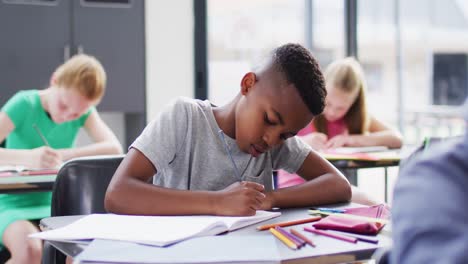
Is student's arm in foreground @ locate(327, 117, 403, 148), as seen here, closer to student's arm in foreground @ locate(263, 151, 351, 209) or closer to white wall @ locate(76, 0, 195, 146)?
student's arm in foreground @ locate(263, 151, 351, 209)

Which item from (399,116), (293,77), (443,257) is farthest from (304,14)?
(443,257)

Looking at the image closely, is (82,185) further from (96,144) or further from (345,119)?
(345,119)

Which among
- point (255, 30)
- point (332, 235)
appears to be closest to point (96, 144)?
point (332, 235)

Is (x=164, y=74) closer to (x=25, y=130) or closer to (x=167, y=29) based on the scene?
(x=167, y=29)

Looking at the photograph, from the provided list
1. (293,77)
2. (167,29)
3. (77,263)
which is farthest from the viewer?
(167,29)

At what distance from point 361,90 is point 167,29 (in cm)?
176

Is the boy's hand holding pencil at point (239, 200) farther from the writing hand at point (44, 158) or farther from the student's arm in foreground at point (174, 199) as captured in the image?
the writing hand at point (44, 158)

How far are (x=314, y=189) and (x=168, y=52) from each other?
2.93 meters

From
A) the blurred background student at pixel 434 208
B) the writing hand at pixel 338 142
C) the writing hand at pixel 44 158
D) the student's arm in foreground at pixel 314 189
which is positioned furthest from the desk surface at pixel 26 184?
the blurred background student at pixel 434 208

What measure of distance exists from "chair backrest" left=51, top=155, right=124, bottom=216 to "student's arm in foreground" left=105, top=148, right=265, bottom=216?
32 centimetres

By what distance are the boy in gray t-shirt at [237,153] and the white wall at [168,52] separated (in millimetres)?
2633

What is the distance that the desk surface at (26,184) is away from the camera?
79.4 inches

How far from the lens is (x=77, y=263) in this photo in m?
0.95

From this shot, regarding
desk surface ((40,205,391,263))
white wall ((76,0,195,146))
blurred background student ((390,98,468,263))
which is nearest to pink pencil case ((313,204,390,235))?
desk surface ((40,205,391,263))
